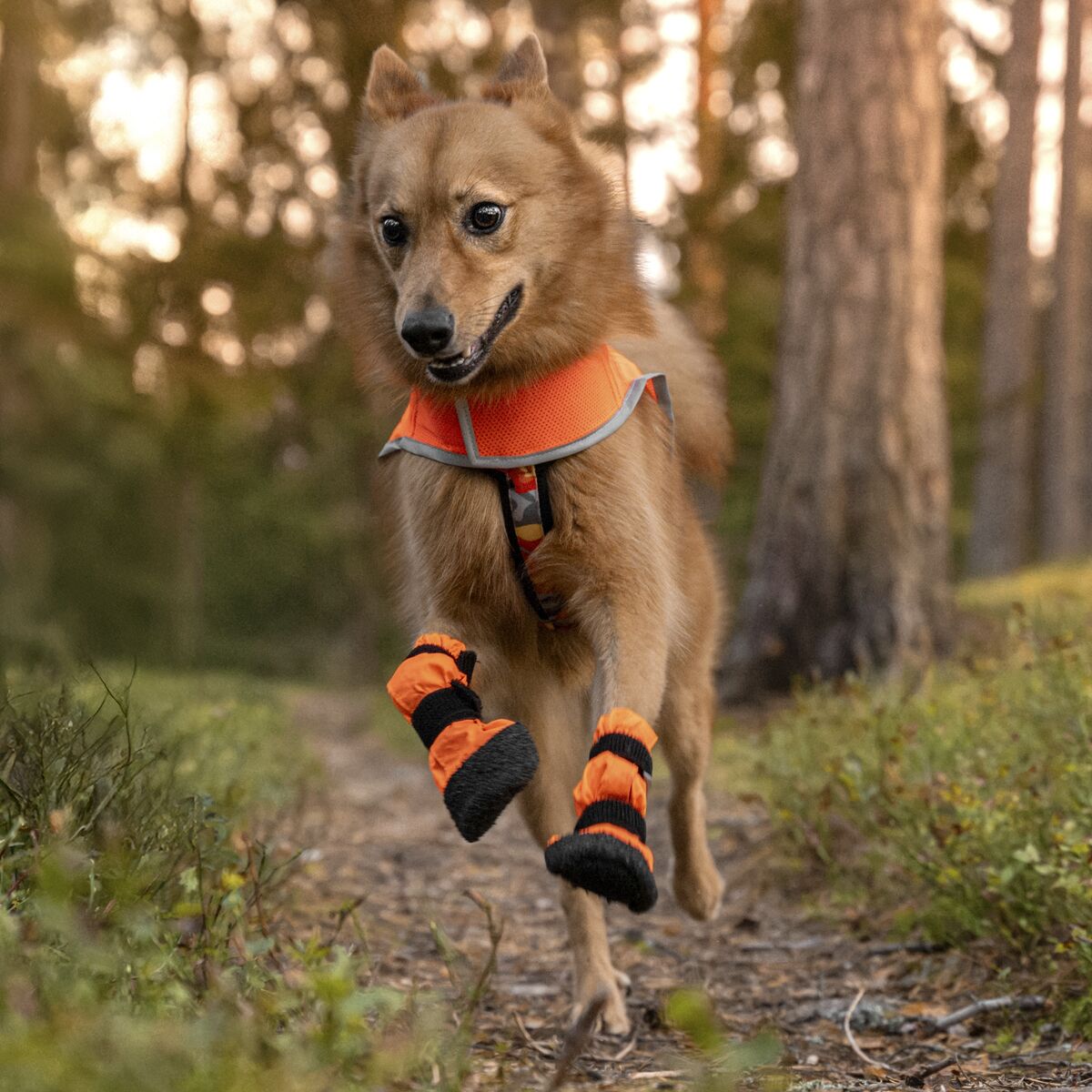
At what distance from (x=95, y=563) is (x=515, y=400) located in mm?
23805

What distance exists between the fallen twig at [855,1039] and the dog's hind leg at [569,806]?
609mm

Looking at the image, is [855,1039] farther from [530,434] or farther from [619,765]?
[530,434]

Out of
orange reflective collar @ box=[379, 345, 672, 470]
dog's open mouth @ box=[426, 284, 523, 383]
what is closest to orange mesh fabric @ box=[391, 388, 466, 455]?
orange reflective collar @ box=[379, 345, 672, 470]

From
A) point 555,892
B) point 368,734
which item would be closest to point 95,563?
point 368,734

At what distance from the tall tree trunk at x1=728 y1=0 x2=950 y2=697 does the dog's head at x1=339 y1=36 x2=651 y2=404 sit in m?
3.89

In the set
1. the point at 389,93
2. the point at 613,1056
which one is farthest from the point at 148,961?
the point at 389,93

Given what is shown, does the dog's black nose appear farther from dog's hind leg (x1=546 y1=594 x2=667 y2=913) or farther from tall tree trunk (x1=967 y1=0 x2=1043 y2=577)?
tall tree trunk (x1=967 y1=0 x2=1043 y2=577)

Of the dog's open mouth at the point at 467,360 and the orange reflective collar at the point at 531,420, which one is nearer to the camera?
the dog's open mouth at the point at 467,360

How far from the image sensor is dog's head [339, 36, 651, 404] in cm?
332

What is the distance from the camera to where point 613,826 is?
2.64 meters

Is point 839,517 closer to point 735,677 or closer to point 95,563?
point 735,677

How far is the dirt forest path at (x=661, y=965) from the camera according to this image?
9.76 feet

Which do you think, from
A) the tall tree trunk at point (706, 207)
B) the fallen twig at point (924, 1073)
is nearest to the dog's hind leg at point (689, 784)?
the fallen twig at point (924, 1073)

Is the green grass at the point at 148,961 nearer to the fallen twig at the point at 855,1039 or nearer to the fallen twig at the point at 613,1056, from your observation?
the fallen twig at the point at 613,1056
